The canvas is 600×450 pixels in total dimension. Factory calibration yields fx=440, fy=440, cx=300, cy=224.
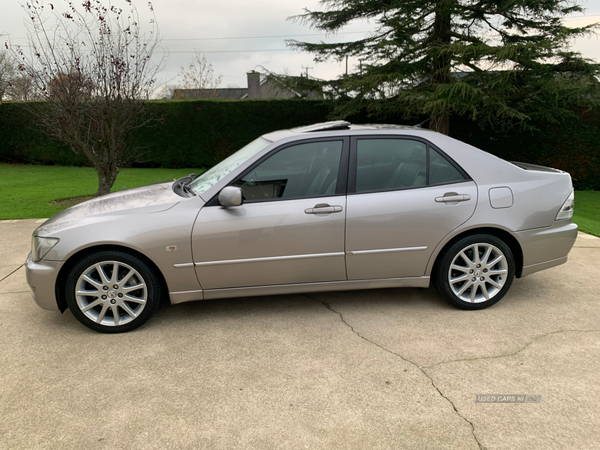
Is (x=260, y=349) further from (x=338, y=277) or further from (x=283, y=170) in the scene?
(x=283, y=170)

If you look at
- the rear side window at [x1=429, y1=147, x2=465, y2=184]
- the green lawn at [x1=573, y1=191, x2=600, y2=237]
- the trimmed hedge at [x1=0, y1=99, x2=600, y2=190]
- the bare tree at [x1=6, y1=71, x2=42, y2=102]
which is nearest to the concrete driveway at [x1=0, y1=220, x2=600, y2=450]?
the rear side window at [x1=429, y1=147, x2=465, y2=184]

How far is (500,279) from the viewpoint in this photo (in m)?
3.79

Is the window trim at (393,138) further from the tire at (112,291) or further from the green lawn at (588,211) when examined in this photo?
the green lawn at (588,211)

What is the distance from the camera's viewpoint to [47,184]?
1243 centimetres

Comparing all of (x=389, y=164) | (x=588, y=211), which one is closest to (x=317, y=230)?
(x=389, y=164)

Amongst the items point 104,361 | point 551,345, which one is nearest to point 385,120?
point 551,345

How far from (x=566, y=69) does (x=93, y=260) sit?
10.5 metres

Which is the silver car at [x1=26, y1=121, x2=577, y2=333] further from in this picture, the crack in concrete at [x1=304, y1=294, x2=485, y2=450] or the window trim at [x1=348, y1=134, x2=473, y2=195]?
the crack in concrete at [x1=304, y1=294, x2=485, y2=450]

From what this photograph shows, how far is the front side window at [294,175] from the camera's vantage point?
140 inches

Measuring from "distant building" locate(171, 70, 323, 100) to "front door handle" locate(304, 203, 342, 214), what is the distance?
8.95 m

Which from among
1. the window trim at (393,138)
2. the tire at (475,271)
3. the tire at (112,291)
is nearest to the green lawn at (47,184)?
the tire at (112,291)

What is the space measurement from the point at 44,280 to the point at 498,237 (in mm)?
3695

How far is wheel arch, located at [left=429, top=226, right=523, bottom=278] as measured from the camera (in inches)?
147

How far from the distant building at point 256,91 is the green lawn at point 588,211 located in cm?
694
